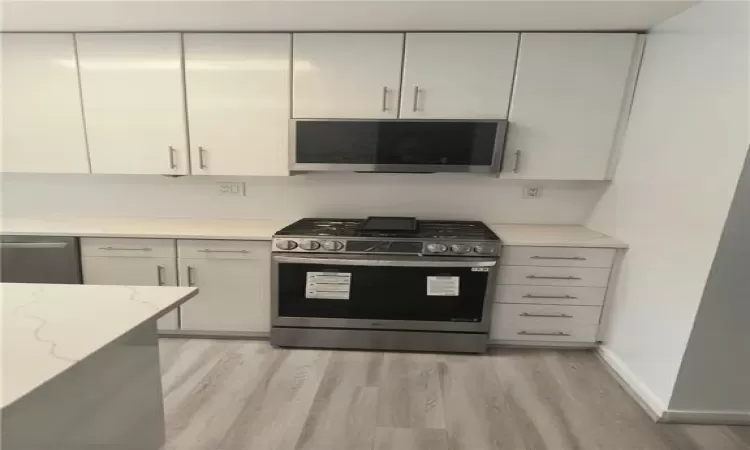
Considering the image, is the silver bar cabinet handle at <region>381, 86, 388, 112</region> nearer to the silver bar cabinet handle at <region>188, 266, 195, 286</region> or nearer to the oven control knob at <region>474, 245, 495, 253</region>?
the oven control knob at <region>474, 245, 495, 253</region>

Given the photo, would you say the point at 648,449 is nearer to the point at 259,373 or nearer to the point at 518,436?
the point at 518,436

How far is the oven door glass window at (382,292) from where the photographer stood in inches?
89.9

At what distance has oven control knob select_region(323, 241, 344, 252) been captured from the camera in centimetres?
224

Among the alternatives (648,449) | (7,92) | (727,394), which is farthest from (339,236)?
(7,92)

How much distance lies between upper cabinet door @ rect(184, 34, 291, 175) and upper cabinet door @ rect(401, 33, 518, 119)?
2.58 feet

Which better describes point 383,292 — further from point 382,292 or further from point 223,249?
point 223,249

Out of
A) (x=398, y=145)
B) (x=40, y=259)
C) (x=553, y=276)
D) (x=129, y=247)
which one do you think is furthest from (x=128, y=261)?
(x=553, y=276)

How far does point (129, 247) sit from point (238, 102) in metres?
1.16

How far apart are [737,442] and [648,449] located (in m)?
0.49

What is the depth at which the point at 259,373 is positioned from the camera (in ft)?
7.11

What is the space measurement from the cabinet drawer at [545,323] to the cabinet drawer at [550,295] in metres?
0.04

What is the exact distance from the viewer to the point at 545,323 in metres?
2.42

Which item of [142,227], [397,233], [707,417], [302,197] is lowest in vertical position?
[707,417]

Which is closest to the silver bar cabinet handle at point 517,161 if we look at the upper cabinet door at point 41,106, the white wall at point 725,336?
the white wall at point 725,336
